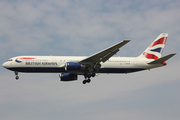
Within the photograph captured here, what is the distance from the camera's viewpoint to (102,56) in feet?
125

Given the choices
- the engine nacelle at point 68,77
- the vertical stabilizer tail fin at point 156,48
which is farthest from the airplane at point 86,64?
the engine nacelle at point 68,77

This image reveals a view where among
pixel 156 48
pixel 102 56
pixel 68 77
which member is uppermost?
pixel 156 48

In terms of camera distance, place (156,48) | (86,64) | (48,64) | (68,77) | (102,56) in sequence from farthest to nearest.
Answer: (156,48), (68,77), (48,64), (86,64), (102,56)

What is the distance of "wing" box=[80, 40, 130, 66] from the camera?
34938 mm

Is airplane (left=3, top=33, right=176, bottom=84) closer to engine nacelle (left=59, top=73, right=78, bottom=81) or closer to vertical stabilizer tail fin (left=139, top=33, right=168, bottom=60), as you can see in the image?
vertical stabilizer tail fin (left=139, top=33, right=168, bottom=60)

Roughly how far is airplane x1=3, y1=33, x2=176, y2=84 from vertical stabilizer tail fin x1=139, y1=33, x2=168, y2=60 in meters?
1.02

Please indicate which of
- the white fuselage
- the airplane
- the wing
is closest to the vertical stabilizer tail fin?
the airplane

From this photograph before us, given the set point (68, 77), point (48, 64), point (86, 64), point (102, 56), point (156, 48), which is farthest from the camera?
point (156, 48)

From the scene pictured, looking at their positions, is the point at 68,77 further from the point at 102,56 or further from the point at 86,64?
the point at 102,56

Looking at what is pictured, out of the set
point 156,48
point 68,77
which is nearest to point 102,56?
point 68,77

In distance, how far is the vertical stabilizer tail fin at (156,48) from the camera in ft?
150

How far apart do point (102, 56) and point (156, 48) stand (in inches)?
527

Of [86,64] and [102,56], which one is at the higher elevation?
[102,56]

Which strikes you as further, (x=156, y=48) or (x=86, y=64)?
(x=156, y=48)
